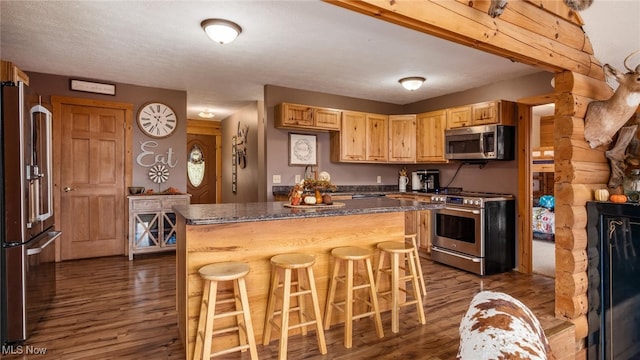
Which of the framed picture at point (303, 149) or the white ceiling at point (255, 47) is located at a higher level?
the white ceiling at point (255, 47)

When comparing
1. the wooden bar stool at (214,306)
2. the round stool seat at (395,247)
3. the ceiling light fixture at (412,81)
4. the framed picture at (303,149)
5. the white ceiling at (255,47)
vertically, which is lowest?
the wooden bar stool at (214,306)

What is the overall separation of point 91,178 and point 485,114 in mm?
5465

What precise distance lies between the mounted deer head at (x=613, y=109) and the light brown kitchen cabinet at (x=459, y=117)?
1866 millimetres

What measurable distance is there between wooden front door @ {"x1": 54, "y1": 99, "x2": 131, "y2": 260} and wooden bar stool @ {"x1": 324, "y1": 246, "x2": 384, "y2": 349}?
146 inches

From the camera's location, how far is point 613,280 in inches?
105

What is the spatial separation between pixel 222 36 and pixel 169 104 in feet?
9.10

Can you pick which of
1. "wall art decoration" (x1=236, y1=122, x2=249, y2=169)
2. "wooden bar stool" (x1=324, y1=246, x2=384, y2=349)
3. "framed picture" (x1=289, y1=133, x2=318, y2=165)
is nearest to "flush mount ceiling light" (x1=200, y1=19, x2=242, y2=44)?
"wooden bar stool" (x1=324, y1=246, x2=384, y2=349)

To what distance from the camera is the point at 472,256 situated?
4195mm

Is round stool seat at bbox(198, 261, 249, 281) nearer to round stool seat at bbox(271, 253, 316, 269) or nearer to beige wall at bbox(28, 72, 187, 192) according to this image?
round stool seat at bbox(271, 253, 316, 269)

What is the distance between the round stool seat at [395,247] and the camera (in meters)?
2.62

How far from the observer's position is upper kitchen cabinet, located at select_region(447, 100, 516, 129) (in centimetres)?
429

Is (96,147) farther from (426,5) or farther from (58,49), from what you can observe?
(426,5)

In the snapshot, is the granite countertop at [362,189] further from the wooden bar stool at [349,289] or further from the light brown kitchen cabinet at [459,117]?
the wooden bar stool at [349,289]

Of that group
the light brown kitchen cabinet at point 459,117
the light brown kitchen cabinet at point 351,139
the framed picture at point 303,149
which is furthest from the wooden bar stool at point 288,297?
the light brown kitchen cabinet at point 459,117
